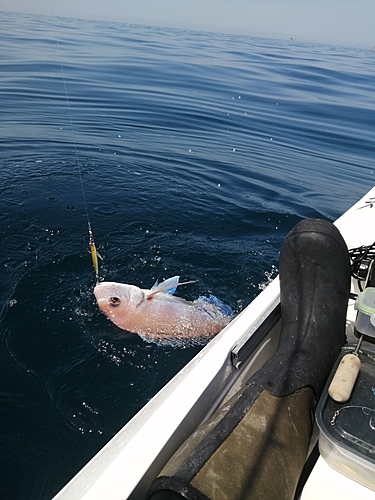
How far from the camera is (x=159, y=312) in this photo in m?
3.73

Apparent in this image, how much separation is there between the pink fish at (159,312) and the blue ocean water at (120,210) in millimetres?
132

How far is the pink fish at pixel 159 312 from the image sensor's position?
12.0ft

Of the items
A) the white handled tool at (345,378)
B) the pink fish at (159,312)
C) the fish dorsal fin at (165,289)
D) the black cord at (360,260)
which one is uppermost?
the black cord at (360,260)

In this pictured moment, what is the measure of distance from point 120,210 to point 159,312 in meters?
2.60

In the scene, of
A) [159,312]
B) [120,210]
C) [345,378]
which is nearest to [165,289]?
[159,312]

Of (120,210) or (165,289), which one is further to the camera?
(120,210)

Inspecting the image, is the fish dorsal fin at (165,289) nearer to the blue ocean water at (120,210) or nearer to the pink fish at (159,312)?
the pink fish at (159,312)

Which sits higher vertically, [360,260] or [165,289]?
[360,260]

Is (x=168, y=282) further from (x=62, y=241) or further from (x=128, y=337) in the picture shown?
(x=62, y=241)

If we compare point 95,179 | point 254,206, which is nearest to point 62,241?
point 95,179

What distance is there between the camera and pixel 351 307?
117 inches

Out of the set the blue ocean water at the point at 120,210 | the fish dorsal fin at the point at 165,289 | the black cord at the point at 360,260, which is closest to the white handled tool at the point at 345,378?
the black cord at the point at 360,260

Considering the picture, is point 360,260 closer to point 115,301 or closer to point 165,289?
point 165,289

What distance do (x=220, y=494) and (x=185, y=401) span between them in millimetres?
504
